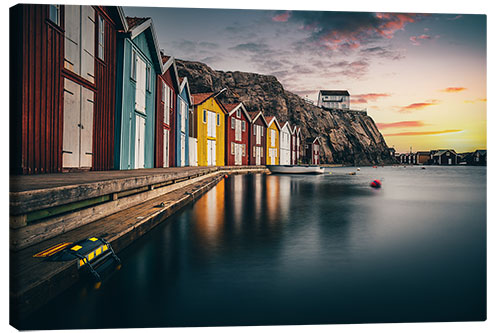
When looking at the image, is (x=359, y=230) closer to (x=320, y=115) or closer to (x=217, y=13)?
(x=217, y=13)

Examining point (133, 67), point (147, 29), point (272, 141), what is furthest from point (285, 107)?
point (133, 67)

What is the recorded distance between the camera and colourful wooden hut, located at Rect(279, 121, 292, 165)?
44.4 metres

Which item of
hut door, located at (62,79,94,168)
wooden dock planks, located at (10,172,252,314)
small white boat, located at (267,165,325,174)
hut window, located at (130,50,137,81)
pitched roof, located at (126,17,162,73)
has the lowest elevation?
wooden dock planks, located at (10,172,252,314)

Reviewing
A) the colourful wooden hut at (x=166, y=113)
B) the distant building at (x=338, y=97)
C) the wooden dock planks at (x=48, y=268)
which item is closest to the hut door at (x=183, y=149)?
the colourful wooden hut at (x=166, y=113)

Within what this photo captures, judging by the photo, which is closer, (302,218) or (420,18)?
(420,18)

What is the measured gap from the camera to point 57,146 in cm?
721

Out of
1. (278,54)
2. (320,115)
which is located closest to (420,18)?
(278,54)

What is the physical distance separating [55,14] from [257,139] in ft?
106

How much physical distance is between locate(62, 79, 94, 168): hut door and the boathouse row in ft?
0.08

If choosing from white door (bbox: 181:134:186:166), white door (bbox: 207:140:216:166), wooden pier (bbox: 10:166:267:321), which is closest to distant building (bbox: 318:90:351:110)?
wooden pier (bbox: 10:166:267:321)

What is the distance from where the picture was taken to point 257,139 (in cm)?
3897

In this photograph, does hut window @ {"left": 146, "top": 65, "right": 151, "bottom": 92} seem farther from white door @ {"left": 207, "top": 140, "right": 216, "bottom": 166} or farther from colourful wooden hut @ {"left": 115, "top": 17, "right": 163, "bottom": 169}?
white door @ {"left": 207, "top": 140, "right": 216, "bottom": 166}

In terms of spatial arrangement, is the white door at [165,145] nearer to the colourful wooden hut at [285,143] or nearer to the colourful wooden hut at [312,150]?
the colourful wooden hut at [285,143]

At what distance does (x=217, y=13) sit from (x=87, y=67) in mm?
5766
